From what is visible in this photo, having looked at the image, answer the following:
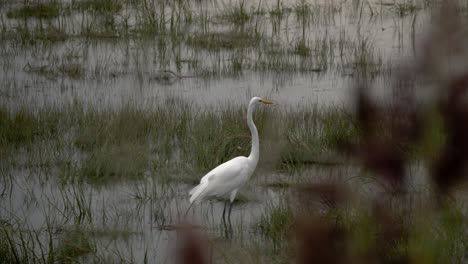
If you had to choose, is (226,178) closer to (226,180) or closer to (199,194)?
(226,180)

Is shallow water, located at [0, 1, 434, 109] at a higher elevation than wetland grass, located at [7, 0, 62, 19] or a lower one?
lower

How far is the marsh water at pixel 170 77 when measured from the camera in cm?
519

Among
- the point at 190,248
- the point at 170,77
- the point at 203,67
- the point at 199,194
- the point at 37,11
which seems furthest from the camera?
the point at 37,11

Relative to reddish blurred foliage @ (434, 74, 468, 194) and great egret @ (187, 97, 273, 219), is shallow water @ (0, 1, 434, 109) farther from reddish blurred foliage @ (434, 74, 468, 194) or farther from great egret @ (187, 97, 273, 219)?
reddish blurred foliage @ (434, 74, 468, 194)

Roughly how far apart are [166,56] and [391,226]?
941 centimetres

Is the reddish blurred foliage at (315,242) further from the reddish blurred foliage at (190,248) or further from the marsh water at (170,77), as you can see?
the marsh water at (170,77)

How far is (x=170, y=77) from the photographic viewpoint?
951 cm

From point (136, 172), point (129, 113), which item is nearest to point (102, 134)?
point (129, 113)

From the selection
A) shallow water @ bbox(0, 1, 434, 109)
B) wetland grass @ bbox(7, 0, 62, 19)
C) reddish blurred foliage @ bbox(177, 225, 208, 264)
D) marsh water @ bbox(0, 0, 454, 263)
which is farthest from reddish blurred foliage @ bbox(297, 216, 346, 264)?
wetland grass @ bbox(7, 0, 62, 19)

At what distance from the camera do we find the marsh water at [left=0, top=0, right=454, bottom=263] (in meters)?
5.19

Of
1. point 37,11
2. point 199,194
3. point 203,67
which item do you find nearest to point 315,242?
point 199,194

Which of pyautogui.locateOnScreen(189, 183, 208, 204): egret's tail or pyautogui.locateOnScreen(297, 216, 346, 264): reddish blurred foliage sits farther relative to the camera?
pyautogui.locateOnScreen(189, 183, 208, 204): egret's tail

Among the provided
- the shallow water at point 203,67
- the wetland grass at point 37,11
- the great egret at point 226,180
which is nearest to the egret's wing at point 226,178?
the great egret at point 226,180

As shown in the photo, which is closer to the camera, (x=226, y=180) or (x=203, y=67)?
(x=226, y=180)
